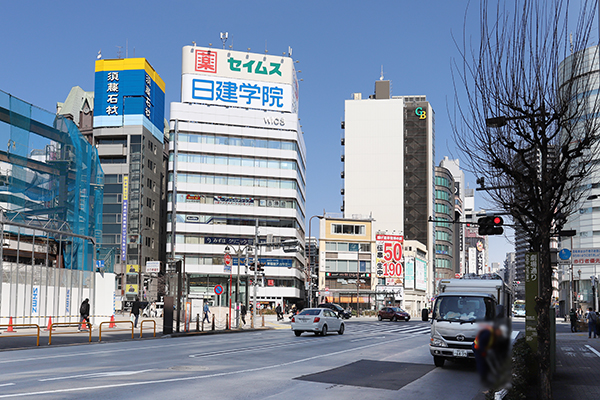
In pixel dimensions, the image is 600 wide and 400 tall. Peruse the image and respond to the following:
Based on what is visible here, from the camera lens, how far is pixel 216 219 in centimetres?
9156

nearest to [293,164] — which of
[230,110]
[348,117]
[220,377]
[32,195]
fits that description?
[230,110]

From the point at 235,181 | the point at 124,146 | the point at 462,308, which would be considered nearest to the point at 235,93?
the point at 235,181

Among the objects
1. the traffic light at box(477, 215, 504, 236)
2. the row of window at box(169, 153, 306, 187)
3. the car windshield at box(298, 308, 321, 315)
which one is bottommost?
the car windshield at box(298, 308, 321, 315)

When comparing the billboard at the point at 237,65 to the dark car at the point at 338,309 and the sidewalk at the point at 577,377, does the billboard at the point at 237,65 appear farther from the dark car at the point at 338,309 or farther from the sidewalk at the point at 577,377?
the sidewalk at the point at 577,377

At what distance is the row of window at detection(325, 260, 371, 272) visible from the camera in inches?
4067

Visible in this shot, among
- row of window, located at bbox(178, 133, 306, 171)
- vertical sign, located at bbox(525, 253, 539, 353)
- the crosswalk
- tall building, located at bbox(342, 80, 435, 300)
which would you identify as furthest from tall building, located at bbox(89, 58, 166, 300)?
vertical sign, located at bbox(525, 253, 539, 353)

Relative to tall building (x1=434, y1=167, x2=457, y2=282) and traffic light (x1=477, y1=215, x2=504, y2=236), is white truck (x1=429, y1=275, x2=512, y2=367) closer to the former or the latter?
traffic light (x1=477, y1=215, x2=504, y2=236)

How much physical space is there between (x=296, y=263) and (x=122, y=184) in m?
32.0

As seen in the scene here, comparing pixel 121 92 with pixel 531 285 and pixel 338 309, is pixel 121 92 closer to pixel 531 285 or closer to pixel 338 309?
pixel 338 309

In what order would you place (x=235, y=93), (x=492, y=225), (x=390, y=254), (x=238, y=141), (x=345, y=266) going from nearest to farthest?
(x=492, y=225)
(x=238, y=141)
(x=235, y=93)
(x=345, y=266)
(x=390, y=254)

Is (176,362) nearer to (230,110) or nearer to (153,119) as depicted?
(230,110)

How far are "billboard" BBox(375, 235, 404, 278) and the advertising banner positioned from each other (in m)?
30.0

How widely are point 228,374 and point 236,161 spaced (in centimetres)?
7989

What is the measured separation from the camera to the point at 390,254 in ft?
358
